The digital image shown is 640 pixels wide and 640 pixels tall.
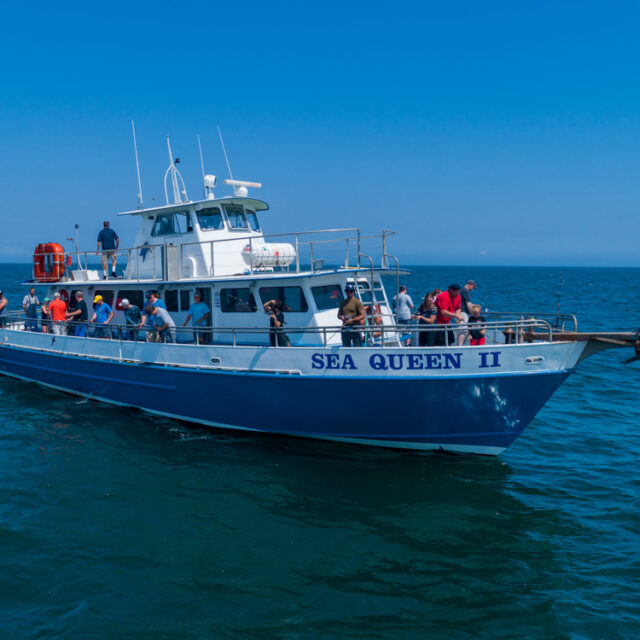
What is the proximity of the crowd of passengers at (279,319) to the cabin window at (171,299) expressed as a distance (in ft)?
0.69

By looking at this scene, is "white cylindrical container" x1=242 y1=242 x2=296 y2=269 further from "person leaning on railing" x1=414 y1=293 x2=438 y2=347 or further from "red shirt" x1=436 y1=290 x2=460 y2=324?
"red shirt" x1=436 y1=290 x2=460 y2=324

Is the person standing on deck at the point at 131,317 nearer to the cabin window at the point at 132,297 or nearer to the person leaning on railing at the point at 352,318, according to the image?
the cabin window at the point at 132,297

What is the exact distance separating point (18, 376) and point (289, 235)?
10.3 m

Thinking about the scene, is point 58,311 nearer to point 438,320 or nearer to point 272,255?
point 272,255

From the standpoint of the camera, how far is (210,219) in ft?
42.8

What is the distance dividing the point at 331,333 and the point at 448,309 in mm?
2225

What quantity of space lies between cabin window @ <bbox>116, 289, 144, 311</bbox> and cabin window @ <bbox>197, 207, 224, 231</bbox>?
229 cm

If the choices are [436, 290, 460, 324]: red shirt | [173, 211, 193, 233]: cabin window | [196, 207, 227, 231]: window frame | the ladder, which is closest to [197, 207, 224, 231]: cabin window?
[196, 207, 227, 231]: window frame

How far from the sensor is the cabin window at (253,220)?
13.7m

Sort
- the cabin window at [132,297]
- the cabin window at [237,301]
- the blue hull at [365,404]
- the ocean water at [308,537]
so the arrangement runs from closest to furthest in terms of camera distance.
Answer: the ocean water at [308,537] < the blue hull at [365,404] < the cabin window at [237,301] < the cabin window at [132,297]

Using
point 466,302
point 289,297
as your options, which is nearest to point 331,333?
point 289,297

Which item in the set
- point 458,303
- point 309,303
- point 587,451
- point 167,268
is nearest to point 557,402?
point 587,451

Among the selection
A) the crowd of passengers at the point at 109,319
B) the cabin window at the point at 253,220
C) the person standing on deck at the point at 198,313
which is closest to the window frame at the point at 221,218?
the cabin window at the point at 253,220

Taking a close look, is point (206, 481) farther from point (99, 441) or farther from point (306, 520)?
point (99, 441)
